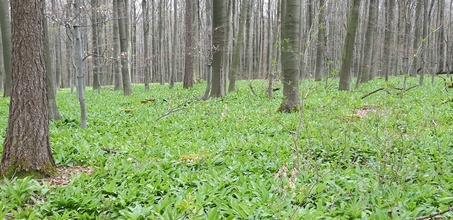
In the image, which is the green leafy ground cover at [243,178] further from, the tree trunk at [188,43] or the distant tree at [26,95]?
the tree trunk at [188,43]

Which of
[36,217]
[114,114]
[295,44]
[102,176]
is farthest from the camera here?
[114,114]

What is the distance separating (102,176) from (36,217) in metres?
1.08

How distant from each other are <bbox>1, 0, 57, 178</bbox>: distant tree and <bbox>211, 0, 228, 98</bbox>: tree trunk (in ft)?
25.6

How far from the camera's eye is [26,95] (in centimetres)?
379

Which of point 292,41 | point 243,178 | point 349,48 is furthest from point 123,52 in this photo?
point 243,178

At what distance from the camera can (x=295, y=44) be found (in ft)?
27.1

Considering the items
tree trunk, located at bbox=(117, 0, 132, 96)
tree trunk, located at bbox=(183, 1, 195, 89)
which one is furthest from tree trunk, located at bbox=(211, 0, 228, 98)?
tree trunk, located at bbox=(117, 0, 132, 96)

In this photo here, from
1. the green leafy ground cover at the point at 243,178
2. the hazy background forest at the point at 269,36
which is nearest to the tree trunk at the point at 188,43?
the hazy background forest at the point at 269,36

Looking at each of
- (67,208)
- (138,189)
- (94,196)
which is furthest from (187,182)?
(67,208)

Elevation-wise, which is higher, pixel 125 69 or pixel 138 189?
pixel 125 69

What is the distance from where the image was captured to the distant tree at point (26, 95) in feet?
12.3

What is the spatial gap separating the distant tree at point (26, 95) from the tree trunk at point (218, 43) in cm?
781

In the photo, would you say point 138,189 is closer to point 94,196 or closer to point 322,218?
point 94,196

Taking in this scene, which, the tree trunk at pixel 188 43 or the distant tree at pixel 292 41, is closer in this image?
the distant tree at pixel 292 41
